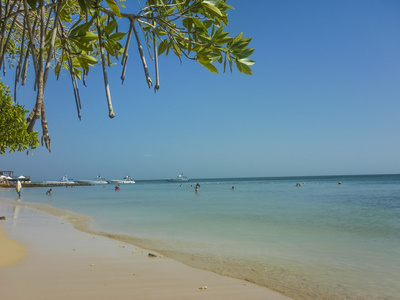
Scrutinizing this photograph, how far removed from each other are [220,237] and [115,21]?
8.53 meters

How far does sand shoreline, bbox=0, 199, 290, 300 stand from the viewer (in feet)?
14.0

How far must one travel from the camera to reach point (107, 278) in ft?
16.1

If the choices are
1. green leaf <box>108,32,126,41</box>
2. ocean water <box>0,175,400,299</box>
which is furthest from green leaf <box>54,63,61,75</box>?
ocean water <box>0,175,400,299</box>

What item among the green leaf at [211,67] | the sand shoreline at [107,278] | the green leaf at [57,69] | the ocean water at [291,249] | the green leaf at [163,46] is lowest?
the ocean water at [291,249]

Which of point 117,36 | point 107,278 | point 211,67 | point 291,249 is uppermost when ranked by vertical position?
point 117,36

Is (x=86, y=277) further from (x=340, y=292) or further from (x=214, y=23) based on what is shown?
(x=214, y=23)

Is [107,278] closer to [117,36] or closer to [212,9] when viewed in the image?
[117,36]

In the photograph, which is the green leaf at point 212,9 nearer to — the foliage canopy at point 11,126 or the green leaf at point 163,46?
the green leaf at point 163,46

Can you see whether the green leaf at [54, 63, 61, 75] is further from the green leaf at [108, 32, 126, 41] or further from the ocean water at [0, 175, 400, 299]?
the ocean water at [0, 175, 400, 299]

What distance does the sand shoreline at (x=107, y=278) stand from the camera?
14.0 ft

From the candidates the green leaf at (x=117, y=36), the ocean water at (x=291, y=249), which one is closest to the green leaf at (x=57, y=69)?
the green leaf at (x=117, y=36)

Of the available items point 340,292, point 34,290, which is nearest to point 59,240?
point 34,290

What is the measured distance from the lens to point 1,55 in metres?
1.52

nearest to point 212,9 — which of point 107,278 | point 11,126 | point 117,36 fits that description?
point 117,36
